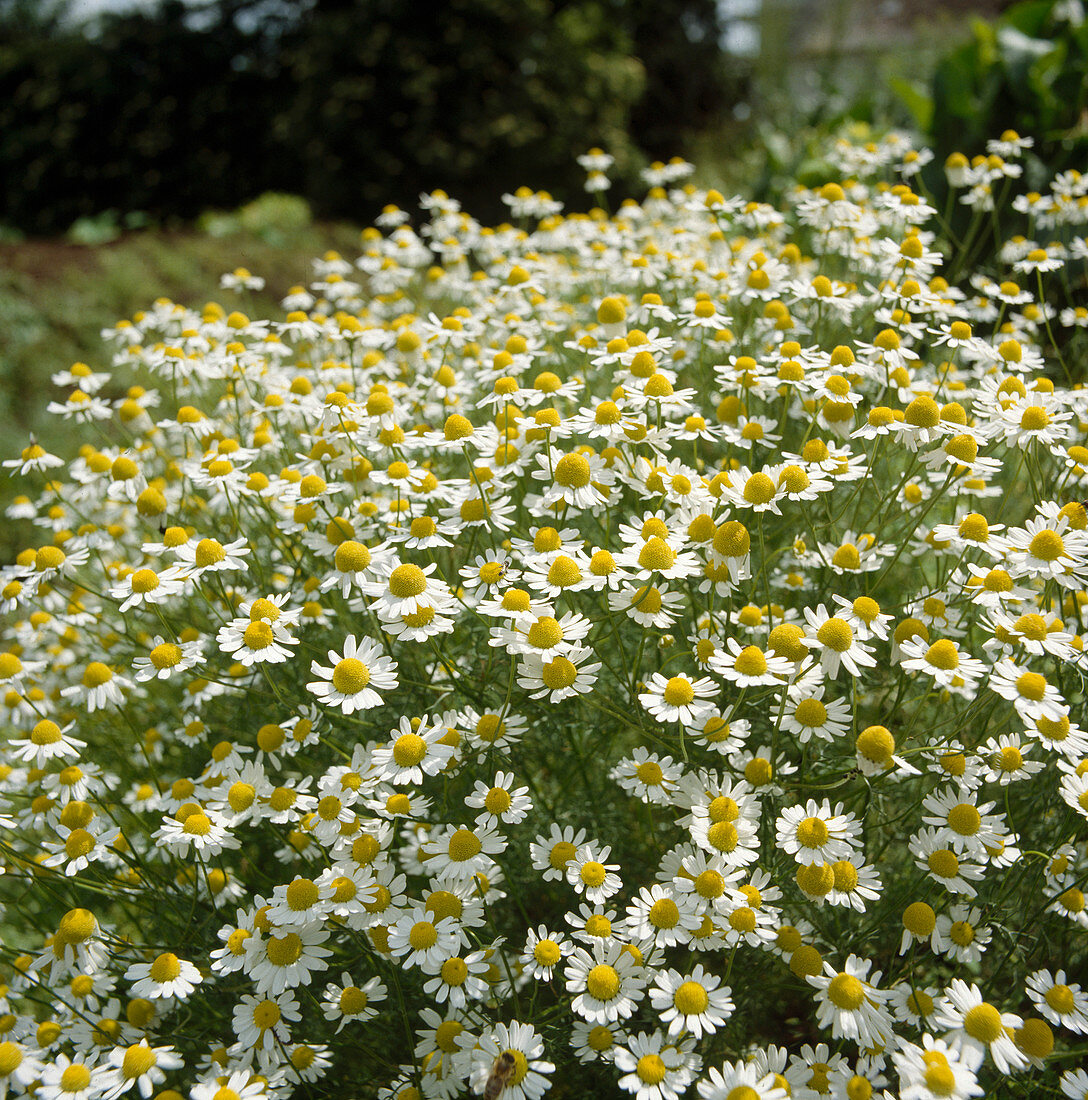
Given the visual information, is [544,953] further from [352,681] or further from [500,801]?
[352,681]

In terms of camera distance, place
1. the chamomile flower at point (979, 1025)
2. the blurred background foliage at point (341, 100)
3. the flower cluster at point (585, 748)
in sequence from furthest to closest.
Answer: the blurred background foliage at point (341, 100)
the flower cluster at point (585, 748)
the chamomile flower at point (979, 1025)

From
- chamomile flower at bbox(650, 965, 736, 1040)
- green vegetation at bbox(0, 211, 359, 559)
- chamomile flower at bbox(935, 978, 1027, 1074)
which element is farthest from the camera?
green vegetation at bbox(0, 211, 359, 559)

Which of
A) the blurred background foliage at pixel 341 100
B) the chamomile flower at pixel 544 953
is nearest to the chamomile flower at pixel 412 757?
the chamomile flower at pixel 544 953

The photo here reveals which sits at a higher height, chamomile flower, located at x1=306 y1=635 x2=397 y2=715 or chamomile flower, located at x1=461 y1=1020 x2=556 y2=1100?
chamomile flower, located at x1=306 y1=635 x2=397 y2=715

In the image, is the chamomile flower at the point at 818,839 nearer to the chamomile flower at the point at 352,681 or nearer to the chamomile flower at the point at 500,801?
the chamomile flower at the point at 500,801

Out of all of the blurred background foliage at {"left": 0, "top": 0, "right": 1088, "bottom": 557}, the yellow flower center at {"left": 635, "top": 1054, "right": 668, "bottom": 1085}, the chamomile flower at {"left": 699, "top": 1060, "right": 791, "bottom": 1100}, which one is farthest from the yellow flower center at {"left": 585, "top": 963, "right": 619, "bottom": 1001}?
the blurred background foliage at {"left": 0, "top": 0, "right": 1088, "bottom": 557}

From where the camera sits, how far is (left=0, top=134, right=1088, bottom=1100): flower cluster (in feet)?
6.09

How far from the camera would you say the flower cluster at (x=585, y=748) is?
186 cm

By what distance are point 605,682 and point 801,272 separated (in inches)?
86.8

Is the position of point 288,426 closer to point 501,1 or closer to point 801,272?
point 801,272

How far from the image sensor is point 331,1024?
7.42ft

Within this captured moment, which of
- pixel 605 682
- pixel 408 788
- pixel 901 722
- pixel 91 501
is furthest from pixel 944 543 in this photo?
pixel 91 501

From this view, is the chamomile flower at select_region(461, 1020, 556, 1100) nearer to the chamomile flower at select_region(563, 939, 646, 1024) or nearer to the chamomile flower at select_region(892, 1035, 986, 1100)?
the chamomile flower at select_region(563, 939, 646, 1024)

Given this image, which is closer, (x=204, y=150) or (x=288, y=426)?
(x=288, y=426)
